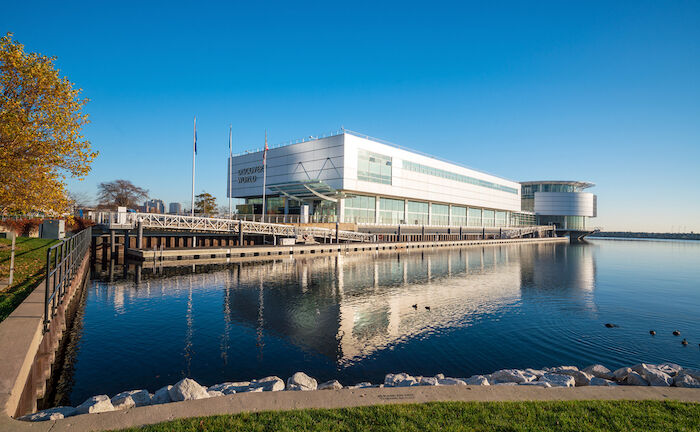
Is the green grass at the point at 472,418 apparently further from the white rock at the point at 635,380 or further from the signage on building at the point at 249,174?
the signage on building at the point at 249,174

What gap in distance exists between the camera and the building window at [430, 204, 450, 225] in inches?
3366

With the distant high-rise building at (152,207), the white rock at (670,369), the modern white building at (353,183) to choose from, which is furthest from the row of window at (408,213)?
the white rock at (670,369)

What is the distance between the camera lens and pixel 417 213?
81.0m

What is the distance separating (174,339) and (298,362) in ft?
17.6

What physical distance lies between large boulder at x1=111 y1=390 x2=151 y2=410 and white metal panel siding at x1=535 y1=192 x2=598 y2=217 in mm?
144642

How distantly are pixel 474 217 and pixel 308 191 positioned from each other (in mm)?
57403

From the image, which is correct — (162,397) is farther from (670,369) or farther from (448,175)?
→ (448,175)

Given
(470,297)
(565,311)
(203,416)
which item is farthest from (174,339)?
(565,311)

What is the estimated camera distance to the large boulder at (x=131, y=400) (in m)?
7.55

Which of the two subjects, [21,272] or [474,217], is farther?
[474,217]

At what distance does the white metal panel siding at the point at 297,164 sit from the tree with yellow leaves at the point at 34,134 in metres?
47.0

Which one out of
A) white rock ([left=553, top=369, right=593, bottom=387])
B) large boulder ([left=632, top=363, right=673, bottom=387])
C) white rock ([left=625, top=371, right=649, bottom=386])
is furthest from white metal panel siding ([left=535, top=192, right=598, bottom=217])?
white rock ([left=553, top=369, right=593, bottom=387])

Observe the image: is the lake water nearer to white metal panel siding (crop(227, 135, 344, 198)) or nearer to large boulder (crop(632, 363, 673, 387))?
large boulder (crop(632, 363, 673, 387))

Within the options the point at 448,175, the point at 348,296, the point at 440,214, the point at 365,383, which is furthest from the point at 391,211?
the point at 365,383
